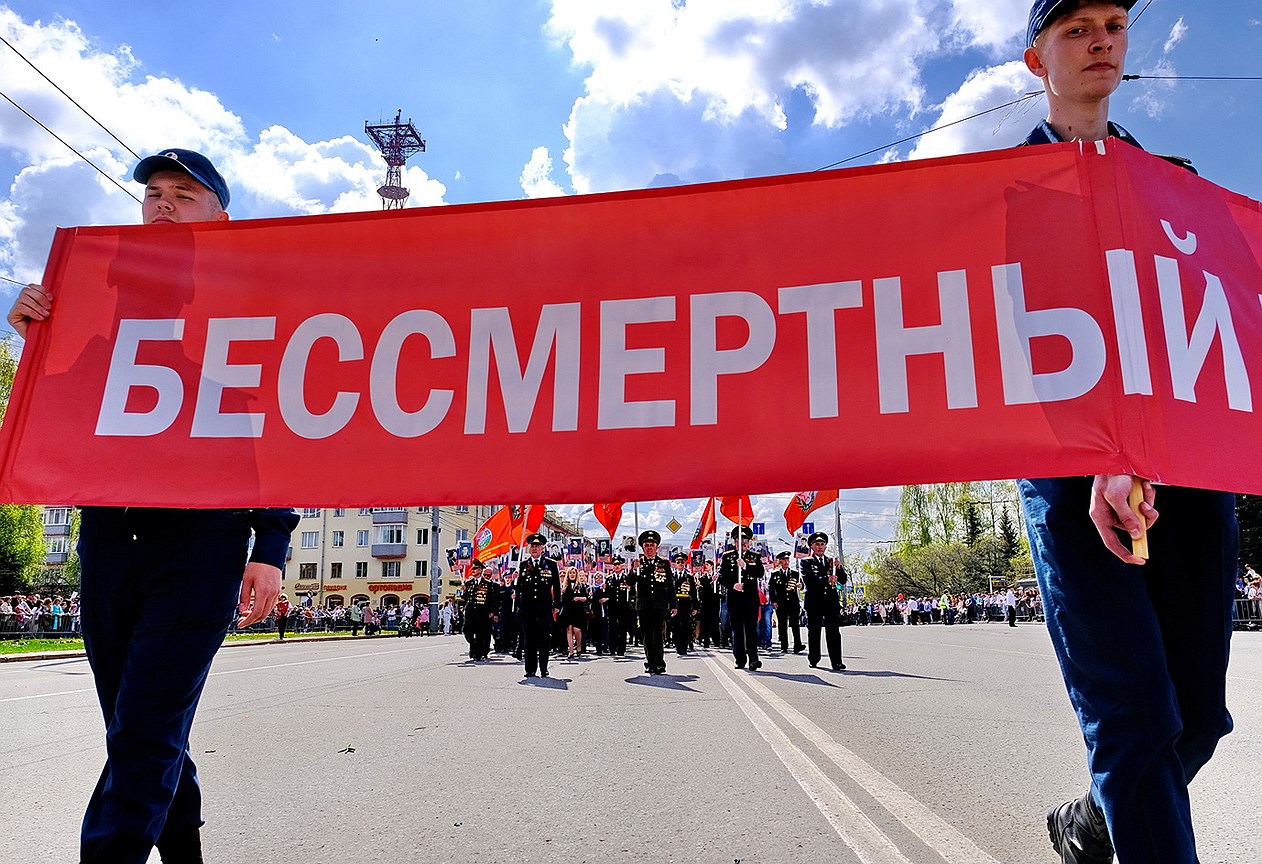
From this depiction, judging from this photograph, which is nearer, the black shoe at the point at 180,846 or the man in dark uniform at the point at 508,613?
the black shoe at the point at 180,846

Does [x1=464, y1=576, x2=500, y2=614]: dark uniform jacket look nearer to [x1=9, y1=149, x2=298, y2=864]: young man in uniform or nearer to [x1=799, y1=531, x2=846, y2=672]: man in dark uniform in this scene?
[x1=799, y1=531, x2=846, y2=672]: man in dark uniform

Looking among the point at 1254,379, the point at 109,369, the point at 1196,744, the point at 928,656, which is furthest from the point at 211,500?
the point at 928,656

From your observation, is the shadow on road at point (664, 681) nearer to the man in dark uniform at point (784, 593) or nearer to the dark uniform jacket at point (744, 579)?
the dark uniform jacket at point (744, 579)

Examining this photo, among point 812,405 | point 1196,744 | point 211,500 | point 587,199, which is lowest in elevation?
point 1196,744

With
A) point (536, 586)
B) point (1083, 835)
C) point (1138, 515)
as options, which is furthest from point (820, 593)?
point (1138, 515)

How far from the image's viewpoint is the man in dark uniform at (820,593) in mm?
12430

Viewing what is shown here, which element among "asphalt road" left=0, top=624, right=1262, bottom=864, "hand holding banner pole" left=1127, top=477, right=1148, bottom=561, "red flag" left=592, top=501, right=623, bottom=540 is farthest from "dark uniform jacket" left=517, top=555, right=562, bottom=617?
"hand holding banner pole" left=1127, top=477, right=1148, bottom=561

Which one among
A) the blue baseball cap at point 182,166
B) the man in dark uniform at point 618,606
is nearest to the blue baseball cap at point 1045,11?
the blue baseball cap at point 182,166

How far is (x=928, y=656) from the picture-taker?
45.6 ft

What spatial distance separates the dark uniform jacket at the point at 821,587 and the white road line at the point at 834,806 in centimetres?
635

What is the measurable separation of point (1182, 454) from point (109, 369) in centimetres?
319

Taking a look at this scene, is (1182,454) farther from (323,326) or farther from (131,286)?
(131,286)

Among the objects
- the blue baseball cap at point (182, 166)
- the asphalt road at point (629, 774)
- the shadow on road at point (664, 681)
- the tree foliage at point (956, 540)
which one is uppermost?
the tree foliage at point (956, 540)

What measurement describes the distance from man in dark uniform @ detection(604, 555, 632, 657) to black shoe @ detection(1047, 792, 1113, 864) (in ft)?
50.3
